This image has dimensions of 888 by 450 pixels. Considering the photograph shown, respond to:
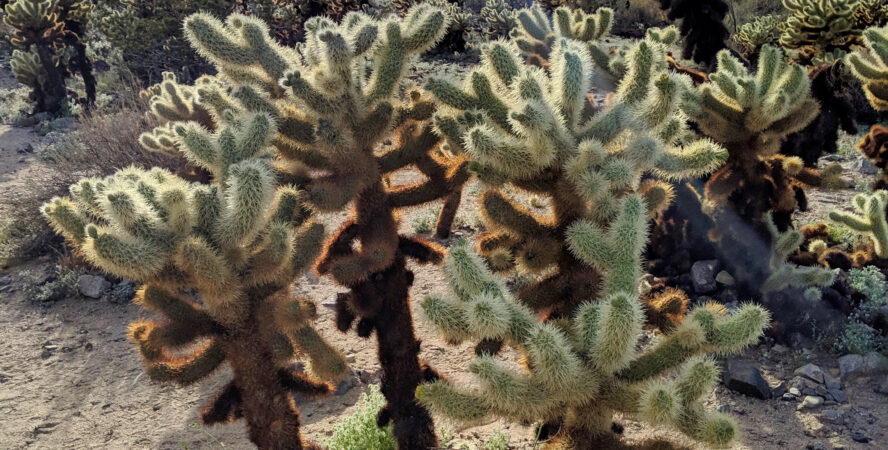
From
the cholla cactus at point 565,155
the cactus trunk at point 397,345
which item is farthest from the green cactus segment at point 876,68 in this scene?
the cactus trunk at point 397,345

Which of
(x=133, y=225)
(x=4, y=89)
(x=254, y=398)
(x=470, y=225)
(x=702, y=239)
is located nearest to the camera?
(x=133, y=225)

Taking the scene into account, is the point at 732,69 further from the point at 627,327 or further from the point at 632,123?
the point at 627,327

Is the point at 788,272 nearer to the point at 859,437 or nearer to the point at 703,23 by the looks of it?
the point at 859,437

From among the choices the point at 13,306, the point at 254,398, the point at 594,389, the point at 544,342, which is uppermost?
the point at 544,342

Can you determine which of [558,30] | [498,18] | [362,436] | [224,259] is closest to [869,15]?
[558,30]

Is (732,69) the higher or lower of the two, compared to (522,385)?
higher

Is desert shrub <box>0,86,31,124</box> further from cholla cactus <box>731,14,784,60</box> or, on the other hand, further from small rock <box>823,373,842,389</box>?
small rock <box>823,373,842,389</box>

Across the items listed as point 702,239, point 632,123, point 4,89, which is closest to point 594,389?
point 632,123

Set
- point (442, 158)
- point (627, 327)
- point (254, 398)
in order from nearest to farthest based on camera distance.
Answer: point (627, 327)
point (254, 398)
point (442, 158)
